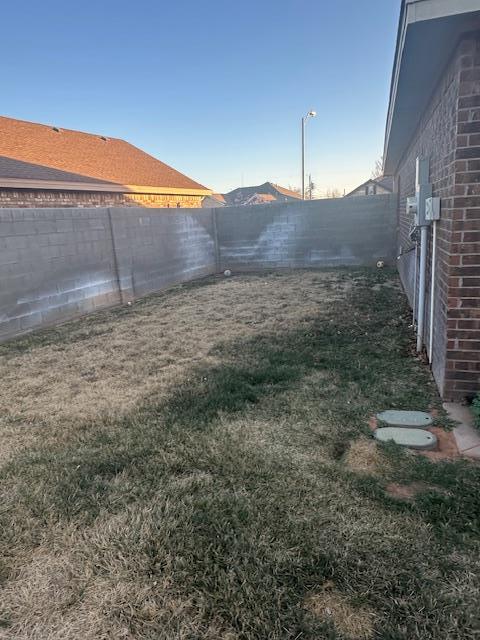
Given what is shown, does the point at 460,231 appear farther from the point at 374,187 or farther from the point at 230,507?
the point at 374,187

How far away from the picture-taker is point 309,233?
10586 millimetres

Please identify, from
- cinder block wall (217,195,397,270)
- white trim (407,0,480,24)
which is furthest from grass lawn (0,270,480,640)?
cinder block wall (217,195,397,270)

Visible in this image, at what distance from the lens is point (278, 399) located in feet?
10.1

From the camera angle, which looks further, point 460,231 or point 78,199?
point 78,199

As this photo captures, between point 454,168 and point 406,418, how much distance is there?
1711 millimetres

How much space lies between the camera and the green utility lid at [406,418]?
2.61 meters

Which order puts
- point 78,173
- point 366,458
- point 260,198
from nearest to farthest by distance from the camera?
1. point 366,458
2. point 78,173
3. point 260,198

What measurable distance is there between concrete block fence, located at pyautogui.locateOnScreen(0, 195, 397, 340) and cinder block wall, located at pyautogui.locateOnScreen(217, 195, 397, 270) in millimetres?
26

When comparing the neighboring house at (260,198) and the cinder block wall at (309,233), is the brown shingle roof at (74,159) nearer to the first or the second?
the cinder block wall at (309,233)

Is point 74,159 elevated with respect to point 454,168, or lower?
elevated

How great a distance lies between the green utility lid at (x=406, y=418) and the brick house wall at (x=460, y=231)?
34 centimetres

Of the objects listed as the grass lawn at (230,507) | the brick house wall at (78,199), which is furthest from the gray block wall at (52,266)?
the brick house wall at (78,199)

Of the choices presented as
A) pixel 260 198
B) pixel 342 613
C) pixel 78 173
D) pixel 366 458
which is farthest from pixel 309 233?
pixel 260 198

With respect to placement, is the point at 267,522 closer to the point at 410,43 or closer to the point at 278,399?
the point at 278,399
